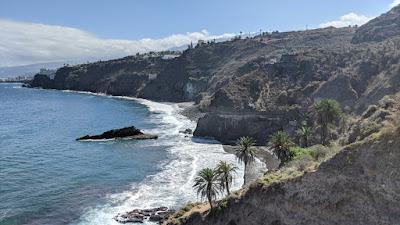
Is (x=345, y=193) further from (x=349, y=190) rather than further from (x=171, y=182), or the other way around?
(x=171, y=182)

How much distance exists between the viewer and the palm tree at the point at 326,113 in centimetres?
8646

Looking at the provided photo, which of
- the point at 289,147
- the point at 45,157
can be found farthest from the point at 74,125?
the point at 289,147

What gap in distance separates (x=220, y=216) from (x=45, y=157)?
59.8 meters

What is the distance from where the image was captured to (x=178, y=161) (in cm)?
9550

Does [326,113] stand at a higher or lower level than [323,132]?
higher

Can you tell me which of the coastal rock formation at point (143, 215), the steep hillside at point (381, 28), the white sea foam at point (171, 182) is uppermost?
the steep hillside at point (381, 28)

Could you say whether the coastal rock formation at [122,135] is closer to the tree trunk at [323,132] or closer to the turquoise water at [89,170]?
the turquoise water at [89,170]

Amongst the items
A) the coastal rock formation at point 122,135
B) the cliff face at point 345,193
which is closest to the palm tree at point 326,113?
the cliff face at point 345,193

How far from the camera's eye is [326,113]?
286 ft

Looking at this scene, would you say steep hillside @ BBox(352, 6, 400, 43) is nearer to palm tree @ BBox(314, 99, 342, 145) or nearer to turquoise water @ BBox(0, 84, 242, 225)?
turquoise water @ BBox(0, 84, 242, 225)

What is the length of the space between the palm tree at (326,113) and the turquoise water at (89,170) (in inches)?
716

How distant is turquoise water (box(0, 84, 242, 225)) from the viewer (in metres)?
67.1

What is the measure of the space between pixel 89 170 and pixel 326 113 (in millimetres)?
43353

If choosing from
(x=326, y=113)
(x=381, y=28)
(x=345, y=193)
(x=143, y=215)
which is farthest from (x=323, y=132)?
(x=381, y=28)
